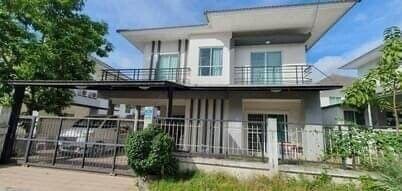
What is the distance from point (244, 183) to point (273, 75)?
8218mm

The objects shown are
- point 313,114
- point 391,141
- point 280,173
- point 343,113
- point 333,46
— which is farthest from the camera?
point 343,113

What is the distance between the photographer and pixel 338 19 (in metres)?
12.5

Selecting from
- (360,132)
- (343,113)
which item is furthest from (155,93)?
(343,113)

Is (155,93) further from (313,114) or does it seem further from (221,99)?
(313,114)

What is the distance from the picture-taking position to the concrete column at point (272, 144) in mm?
7273

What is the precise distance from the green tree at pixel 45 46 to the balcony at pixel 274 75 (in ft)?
30.5

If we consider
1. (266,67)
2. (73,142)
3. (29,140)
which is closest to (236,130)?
(266,67)

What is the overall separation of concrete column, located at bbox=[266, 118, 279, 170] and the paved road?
4214 millimetres

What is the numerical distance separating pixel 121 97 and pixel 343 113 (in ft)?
47.7

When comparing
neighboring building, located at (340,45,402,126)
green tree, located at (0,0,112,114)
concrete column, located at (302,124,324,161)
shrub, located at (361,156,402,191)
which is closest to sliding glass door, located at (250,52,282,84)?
neighboring building, located at (340,45,402,126)

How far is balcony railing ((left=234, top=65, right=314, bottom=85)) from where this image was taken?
13019mm

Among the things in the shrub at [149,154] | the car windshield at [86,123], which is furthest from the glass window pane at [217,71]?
the shrub at [149,154]

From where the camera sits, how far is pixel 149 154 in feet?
23.8

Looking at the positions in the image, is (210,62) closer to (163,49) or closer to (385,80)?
(163,49)
